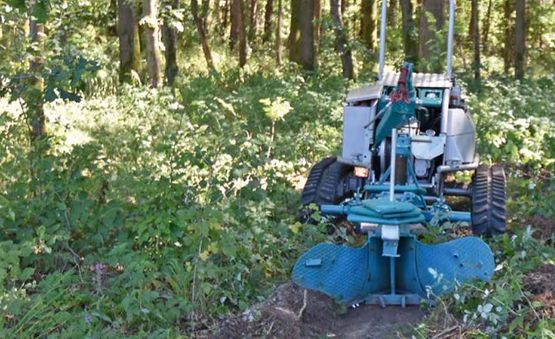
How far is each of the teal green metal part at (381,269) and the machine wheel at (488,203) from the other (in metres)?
1.72

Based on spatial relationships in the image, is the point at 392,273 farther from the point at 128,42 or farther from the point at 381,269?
the point at 128,42

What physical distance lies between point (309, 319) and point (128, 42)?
14.3 metres

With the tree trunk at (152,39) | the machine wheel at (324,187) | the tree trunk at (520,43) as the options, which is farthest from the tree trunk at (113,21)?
the machine wheel at (324,187)

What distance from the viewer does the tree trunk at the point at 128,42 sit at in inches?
763

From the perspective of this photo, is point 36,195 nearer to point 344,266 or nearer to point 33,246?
point 33,246

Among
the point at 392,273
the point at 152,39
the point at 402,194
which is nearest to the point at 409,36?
the point at 152,39

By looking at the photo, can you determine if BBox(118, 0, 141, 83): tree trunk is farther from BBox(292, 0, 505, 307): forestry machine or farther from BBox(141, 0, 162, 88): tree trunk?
BBox(292, 0, 505, 307): forestry machine

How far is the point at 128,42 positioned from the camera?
19.7m

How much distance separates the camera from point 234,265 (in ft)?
22.7

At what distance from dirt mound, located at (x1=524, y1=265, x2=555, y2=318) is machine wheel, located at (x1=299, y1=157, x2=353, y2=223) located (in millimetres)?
2825

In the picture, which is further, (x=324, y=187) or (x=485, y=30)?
(x=485, y=30)

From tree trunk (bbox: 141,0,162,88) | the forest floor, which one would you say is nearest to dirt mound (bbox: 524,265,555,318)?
the forest floor

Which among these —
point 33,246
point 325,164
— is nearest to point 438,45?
point 325,164

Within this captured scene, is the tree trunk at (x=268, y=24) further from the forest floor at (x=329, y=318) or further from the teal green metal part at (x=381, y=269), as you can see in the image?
the forest floor at (x=329, y=318)
